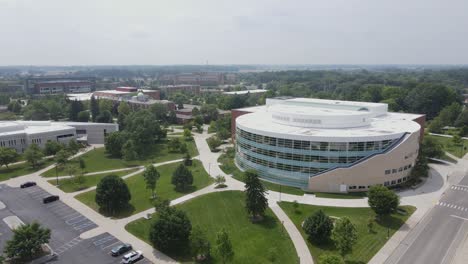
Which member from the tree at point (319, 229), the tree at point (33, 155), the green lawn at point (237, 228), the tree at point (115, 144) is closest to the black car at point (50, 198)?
the green lawn at point (237, 228)

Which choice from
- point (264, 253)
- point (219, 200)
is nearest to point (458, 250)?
point (264, 253)

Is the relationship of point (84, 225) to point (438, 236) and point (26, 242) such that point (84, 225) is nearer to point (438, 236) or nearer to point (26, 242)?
point (26, 242)

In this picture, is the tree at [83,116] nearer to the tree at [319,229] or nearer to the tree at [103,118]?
the tree at [103,118]

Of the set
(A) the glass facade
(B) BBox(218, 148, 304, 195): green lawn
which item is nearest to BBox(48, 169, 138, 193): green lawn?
(B) BBox(218, 148, 304, 195): green lawn

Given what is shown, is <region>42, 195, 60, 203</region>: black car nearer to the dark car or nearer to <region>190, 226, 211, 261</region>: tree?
the dark car

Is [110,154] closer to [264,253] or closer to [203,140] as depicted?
[203,140]
